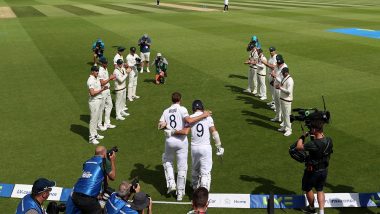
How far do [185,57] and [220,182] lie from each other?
14027 millimetres

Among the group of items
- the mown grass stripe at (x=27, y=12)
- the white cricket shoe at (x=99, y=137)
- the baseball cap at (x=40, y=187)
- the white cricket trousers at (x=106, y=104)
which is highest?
the mown grass stripe at (x=27, y=12)

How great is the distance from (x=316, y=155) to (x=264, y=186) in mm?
2190

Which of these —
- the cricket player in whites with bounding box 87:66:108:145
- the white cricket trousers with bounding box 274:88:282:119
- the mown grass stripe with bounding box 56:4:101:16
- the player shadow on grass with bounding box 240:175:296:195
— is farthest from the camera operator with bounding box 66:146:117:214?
the mown grass stripe with bounding box 56:4:101:16

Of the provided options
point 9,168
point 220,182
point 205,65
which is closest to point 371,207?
point 220,182

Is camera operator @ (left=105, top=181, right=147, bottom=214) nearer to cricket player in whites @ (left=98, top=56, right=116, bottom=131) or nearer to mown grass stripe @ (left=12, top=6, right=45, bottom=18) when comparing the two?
cricket player in whites @ (left=98, top=56, right=116, bottom=131)

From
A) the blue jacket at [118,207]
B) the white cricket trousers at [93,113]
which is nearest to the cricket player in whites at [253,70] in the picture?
the white cricket trousers at [93,113]

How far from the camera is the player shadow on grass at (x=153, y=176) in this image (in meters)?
9.07

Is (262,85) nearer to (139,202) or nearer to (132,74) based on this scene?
(132,74)

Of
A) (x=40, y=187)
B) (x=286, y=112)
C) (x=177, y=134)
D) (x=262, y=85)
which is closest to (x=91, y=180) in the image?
(x=40, y=187)

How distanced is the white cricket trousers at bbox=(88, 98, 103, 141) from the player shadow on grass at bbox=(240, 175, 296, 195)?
4.90 metres

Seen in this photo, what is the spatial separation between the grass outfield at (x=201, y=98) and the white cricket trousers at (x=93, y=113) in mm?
443

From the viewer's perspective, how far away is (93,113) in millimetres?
11398

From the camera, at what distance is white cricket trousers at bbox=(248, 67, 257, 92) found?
52.7 ft

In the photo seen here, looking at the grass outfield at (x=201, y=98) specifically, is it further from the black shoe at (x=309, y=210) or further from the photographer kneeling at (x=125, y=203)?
the photographer kneeling at (x=125, y=203)
